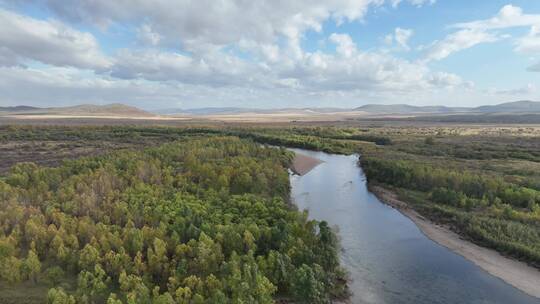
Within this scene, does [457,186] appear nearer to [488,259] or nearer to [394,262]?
[488,259]

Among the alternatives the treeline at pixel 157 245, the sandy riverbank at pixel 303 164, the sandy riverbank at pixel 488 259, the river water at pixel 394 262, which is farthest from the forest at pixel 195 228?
the sandy riverbank at pixel 303 164

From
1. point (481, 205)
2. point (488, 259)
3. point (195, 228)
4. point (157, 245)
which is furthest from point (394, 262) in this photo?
point (157, 245)

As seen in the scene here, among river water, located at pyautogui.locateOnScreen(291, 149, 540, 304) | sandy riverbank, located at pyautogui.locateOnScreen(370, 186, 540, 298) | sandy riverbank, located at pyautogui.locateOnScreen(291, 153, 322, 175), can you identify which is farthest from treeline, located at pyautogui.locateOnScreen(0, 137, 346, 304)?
sandy riverbank, located at pyautogui.locateOnScreen(291, 153, 322, 175)

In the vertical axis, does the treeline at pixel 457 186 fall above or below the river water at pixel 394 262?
above

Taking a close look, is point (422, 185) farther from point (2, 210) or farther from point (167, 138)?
point (167, 138)

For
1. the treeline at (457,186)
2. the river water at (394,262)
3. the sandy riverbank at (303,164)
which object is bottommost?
the river water at (394,262)

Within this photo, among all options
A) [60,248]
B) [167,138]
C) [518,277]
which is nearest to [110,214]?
[60,248]

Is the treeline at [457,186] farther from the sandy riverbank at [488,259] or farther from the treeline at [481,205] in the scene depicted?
the sandy riverbank at [488,259]
